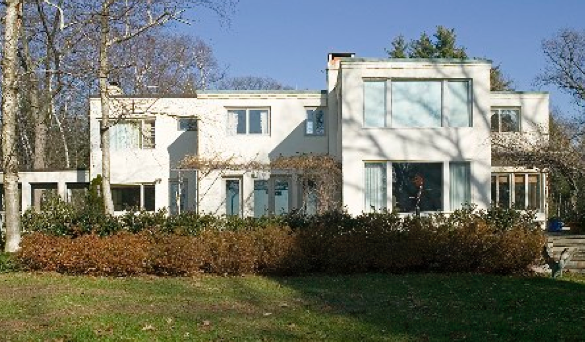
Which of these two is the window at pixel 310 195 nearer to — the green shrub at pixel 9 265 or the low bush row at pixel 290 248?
the low bush row at pixel 290 248

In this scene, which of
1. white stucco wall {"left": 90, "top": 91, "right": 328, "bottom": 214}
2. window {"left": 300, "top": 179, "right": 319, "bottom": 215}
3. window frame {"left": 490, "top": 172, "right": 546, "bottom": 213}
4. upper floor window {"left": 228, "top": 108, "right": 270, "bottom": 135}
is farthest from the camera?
window frame {"left": 490, "top": 172, "right": 546, "bottom": 213}

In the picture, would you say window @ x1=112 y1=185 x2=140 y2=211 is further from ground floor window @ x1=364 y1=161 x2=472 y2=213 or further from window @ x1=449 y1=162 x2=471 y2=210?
window @ x1=449 y1=162 x2=471 y2=210

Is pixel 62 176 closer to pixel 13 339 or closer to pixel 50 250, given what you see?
pixel 50 250

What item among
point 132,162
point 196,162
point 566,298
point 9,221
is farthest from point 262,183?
point 566,298

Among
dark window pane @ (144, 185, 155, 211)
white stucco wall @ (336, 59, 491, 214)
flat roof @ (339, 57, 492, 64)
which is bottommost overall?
dark window pane @ (144, 185, 155, 211)

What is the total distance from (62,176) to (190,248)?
20001 mm

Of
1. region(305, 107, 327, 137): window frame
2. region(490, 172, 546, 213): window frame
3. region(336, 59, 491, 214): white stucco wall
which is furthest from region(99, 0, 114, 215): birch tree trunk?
region(490, 172, 546, 213): window frame

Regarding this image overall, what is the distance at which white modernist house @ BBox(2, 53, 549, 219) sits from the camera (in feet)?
77.2

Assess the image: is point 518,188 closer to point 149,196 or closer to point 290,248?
point 149,196

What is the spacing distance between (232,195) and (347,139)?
8.21 m

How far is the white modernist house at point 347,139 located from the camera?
2353 centimetres

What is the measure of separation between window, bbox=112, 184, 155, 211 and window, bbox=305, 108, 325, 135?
6.96 m

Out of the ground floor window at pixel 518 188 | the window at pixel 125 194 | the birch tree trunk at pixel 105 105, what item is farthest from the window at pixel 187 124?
the ground floor window at pixel 518 188

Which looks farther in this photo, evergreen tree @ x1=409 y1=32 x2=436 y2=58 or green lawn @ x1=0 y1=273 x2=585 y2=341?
evergreen tree @ x1=409 y1=32 x2=436 y2=58
